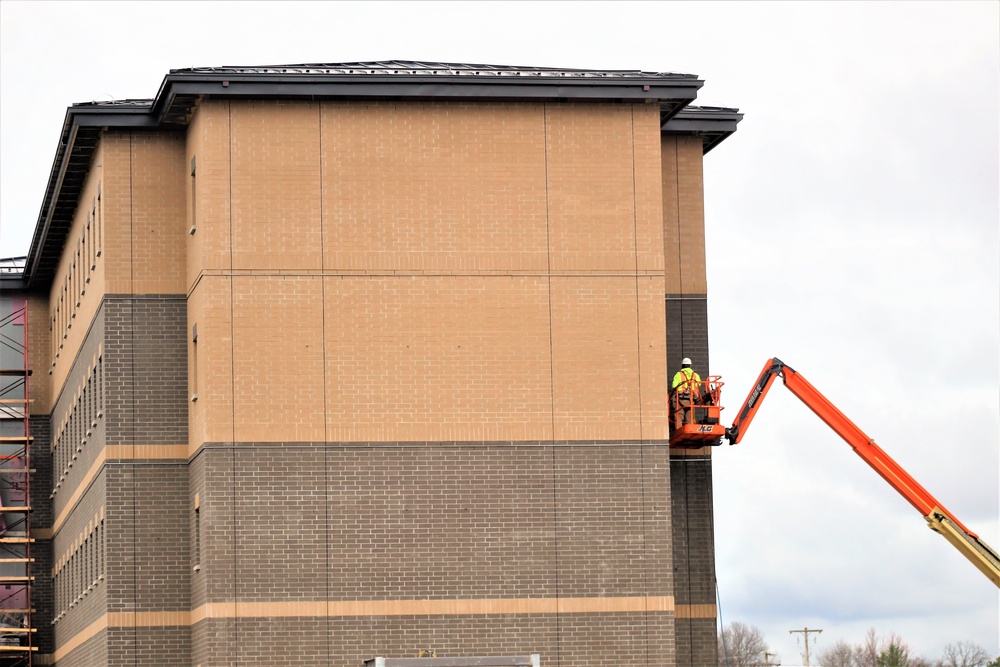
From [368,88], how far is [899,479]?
17.7 meters

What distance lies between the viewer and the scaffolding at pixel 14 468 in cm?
6444

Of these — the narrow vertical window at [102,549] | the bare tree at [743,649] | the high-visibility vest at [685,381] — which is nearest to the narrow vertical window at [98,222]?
the narrow vertical window at [102,549]

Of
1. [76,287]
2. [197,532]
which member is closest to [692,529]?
[197,532]

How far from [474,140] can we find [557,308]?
14.7 ft

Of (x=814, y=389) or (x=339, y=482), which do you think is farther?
(x=814, y=389)

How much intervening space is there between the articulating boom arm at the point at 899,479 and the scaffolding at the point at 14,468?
90.3ft

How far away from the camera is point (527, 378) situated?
149ft

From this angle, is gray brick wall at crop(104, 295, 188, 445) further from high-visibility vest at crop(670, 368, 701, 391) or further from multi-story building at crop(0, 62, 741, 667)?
high-visibility vest at crop(670, 368, 701, 391)

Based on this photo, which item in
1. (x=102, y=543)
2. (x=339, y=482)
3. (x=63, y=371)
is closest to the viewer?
(x=339, y=482)

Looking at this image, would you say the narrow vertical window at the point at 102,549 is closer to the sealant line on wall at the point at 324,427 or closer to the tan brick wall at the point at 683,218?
the sealant line on wall at the point at 324,427

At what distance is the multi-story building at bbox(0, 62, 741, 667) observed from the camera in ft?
145

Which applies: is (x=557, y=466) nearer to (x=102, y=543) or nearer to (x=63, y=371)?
(x=102, y=543)

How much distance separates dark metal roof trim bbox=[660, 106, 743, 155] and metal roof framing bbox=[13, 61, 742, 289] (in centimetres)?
170

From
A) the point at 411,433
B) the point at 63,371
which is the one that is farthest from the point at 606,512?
the point at 63,371
